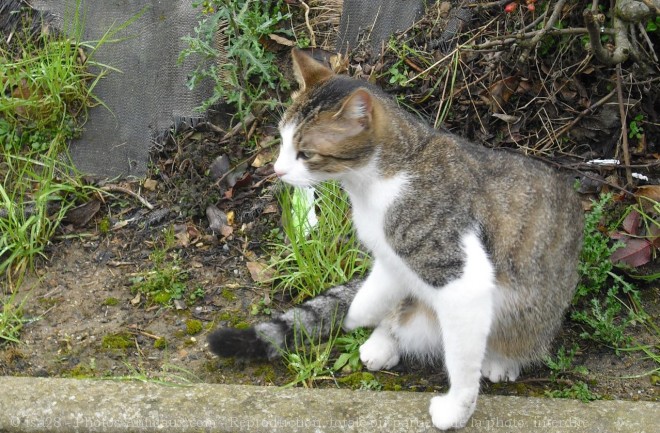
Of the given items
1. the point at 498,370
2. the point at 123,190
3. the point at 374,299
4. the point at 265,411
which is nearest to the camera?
the point at 265,411

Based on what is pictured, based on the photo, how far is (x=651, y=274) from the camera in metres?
3.46

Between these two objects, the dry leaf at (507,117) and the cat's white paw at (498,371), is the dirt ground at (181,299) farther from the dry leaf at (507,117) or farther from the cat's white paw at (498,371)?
the dry leaf at (507,117)

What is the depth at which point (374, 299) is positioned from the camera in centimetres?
316

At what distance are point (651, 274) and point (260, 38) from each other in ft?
7.99

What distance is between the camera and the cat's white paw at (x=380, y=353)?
3.13 meters

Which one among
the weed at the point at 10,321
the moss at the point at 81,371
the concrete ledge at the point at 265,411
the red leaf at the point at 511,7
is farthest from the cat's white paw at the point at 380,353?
the red leaf at the point at 511,7

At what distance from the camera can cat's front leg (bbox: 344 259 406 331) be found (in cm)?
310

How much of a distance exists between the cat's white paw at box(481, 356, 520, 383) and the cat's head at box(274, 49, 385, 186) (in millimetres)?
1004

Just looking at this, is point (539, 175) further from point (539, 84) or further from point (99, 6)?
point (99, 6)

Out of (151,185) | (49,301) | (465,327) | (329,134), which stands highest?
(329,134)

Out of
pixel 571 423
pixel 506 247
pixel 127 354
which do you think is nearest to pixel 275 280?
pixel 127 354

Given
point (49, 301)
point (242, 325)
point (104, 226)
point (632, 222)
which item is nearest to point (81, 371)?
point (49, 301)

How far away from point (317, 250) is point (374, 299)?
1.55 feet

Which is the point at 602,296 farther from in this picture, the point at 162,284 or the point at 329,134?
the point at 162,284
